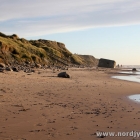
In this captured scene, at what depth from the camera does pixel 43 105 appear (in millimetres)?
10898

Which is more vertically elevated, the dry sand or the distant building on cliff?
the distant building on cliff

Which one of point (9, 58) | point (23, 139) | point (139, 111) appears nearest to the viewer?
point (23, 139)

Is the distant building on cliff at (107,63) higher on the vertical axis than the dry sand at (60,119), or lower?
→ higher

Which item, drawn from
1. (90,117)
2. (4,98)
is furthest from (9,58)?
(90,117)

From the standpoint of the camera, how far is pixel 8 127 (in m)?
7.44

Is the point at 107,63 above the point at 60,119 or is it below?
above

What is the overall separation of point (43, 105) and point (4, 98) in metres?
2.23

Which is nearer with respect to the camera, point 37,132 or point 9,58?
point 37,132

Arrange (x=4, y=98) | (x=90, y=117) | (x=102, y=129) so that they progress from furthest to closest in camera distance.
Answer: (x=4, y=98) < (x=90, y=117) < (x=102, y=129)

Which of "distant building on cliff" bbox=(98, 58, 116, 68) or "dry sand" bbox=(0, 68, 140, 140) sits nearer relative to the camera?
"dry sand" bbox=(0, 68, 140, 140)

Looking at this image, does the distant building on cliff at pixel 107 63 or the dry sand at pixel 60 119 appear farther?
the distant building on cliff at pixel 107 63

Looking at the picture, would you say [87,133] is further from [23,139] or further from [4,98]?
[4,98]

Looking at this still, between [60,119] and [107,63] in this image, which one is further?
[107,63]

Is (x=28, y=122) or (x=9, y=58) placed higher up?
(x=9, y=58)
